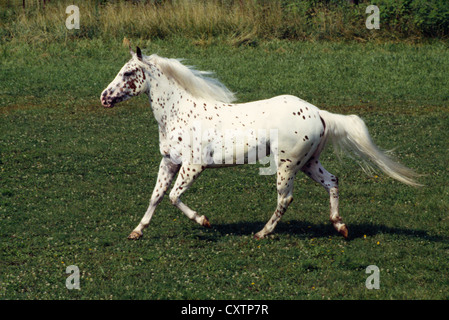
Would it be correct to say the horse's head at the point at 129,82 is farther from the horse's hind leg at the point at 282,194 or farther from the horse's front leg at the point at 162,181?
the horse's hind leg at the point at 282,194

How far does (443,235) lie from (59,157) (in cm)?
748

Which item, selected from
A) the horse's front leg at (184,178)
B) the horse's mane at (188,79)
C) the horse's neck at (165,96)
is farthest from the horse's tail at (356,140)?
the horse's neck at (165,96)

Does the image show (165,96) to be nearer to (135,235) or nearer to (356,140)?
(135,235)

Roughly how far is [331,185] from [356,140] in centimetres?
69

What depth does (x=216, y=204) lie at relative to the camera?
11305 mm

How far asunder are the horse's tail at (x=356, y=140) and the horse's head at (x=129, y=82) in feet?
8.14

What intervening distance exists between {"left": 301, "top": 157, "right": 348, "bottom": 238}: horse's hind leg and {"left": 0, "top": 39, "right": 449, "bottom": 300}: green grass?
0.20 m

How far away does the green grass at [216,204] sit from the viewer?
8.20m

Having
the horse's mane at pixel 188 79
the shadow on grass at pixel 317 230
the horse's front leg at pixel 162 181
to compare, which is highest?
the horse's mane at pixel 188 79

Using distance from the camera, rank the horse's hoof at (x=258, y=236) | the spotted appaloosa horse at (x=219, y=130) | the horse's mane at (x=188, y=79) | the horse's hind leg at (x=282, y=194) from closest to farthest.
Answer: the spotted appaloosa horse at (x=219, y=130) → the horse's hind leg at (x=282, y=194) → the horse's hoof at (x=258, y=236) → the horse's mane at (x=188, y=79)

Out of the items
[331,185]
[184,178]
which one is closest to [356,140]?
[331,185]

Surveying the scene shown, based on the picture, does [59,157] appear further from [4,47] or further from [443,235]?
[4,47]

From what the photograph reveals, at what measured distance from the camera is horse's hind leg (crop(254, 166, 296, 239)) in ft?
30.7

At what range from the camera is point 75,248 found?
9289 millimetres
